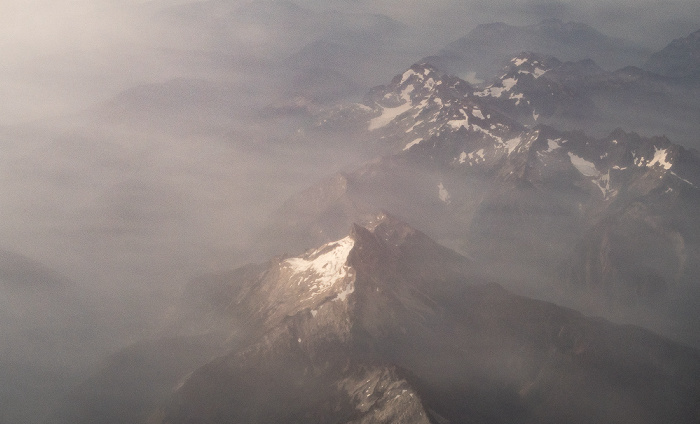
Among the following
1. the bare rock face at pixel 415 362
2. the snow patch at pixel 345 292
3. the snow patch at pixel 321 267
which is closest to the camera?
the bare rock face at pixel 415 362

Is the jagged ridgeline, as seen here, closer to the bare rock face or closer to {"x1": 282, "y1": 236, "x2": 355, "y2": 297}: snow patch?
the bare rock face

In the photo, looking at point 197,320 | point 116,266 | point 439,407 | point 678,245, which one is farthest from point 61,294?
point 678,245

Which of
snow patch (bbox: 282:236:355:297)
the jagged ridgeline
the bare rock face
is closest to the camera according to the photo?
the bare rock face

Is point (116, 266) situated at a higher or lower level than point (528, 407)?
lower

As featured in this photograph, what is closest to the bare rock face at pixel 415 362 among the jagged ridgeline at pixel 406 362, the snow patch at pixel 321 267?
the jagged ridgeline at pixel 406 362

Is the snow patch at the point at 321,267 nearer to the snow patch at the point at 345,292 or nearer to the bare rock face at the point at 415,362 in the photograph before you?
the bare rock face at the point at 415,362

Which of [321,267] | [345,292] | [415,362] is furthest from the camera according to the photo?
[321,267]

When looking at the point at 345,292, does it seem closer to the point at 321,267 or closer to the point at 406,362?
the point at 321,267

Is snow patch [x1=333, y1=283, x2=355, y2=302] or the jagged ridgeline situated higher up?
snow patch [x1=333, y1=283, x2=355, y2=302]

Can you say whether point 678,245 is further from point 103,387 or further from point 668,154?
point 103,387

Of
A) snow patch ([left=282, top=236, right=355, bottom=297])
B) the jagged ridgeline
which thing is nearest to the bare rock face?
the jagged ridgeline

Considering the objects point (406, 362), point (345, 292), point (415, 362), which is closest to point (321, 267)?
point (345, 292)
